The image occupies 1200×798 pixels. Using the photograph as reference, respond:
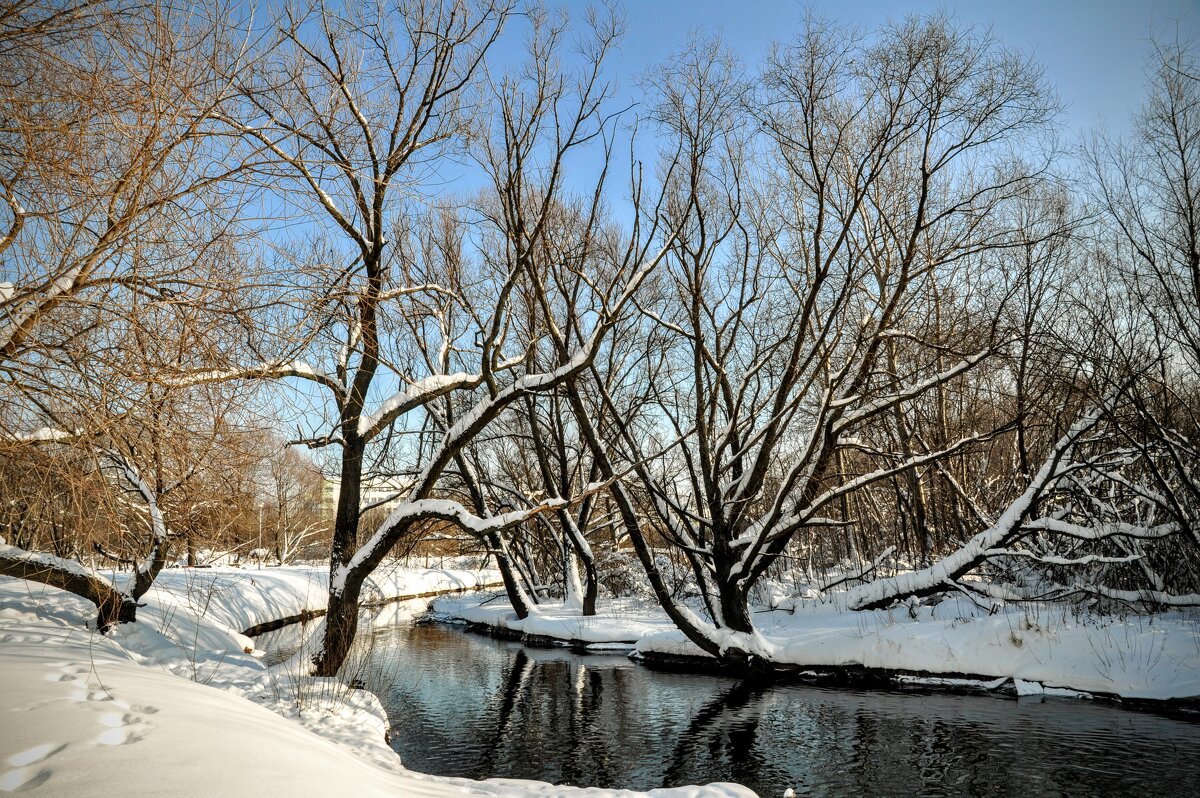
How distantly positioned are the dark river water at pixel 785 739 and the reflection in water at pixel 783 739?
0.08 feet

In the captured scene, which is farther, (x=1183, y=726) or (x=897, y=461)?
(x=897, y=461)

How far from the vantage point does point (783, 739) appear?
8.09m

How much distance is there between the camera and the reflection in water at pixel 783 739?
Answer: 657 centimetres

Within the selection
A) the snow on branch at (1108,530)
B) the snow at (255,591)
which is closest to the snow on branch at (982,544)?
the snow on branch at (1108,530)

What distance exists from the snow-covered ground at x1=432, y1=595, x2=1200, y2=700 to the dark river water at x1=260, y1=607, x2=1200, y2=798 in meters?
0.51

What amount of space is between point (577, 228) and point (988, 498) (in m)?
11.0

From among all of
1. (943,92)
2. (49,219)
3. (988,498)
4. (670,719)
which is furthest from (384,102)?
(988,498)

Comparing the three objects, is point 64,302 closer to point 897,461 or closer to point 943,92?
point 943,92

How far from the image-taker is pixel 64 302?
12.2 feet

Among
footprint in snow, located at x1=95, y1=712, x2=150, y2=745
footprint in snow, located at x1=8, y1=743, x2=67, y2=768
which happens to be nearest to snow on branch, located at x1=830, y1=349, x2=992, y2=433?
footprint in snow, located at x1=95, y1=712, x2=150, y2=745

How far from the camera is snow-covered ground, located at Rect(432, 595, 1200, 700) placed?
880 centimetres

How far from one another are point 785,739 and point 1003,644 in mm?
4444

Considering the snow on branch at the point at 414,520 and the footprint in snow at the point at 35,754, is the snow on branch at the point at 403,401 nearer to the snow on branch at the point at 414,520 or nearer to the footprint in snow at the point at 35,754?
the snow on branch at the point at 414,520

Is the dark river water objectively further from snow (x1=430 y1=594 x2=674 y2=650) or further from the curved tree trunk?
snow (x1=430 y1=594 x2=674 y2=650)
